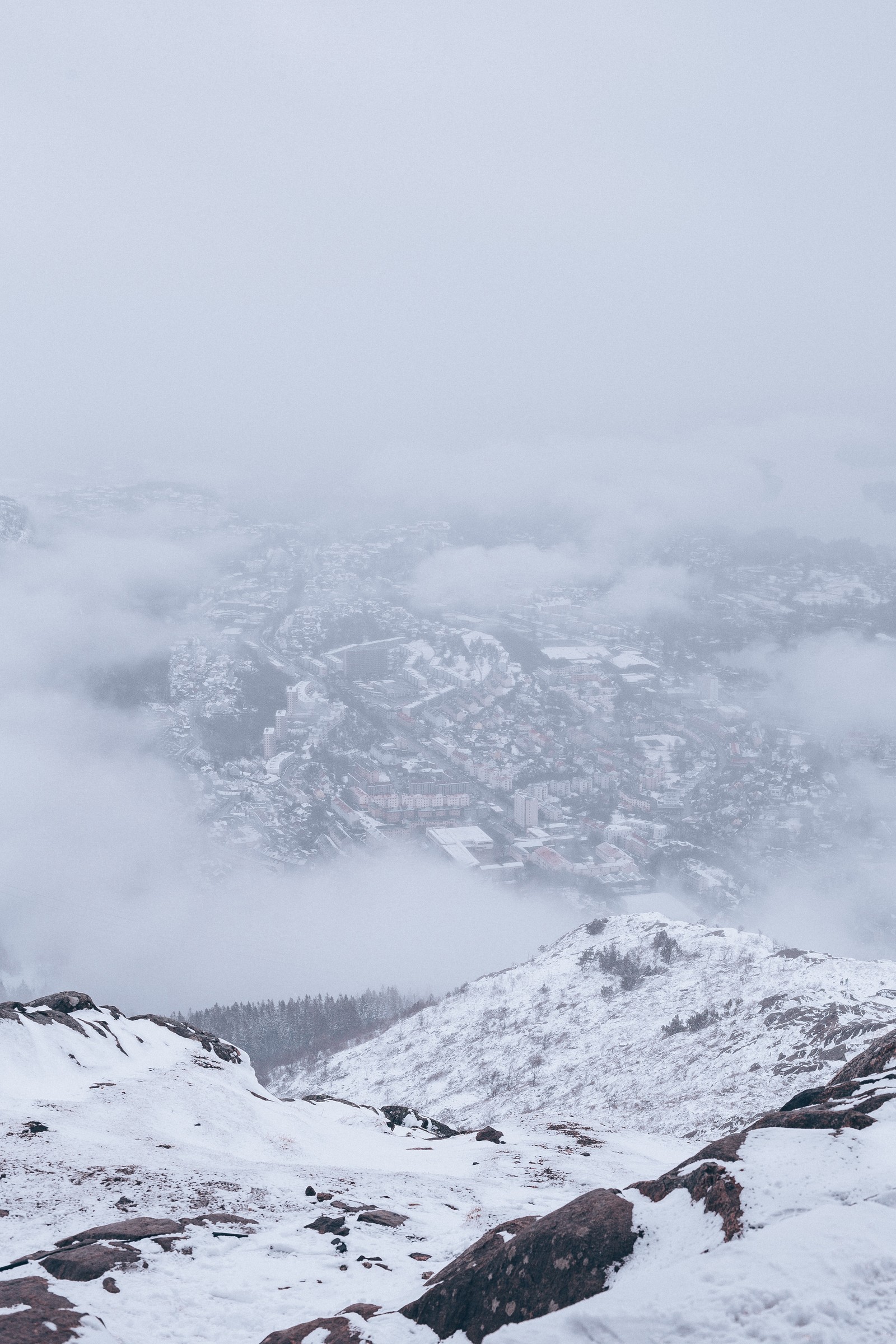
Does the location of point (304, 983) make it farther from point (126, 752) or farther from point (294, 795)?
point (126, 752)

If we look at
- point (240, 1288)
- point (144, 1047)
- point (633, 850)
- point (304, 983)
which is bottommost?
point (304, 983)

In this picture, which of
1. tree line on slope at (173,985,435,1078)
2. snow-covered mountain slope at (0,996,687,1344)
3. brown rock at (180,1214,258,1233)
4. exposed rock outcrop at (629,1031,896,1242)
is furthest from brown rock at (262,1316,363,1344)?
tree line on slope at (173,985,435,1078)

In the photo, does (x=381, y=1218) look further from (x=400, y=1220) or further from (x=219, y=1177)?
(x=219, y=1177)

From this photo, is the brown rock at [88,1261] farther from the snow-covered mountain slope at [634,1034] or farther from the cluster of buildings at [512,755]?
the cluster of buildings at [512,755]

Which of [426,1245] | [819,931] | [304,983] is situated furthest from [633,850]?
[426,1245]

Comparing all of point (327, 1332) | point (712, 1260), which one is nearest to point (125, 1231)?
point (327, 1332)

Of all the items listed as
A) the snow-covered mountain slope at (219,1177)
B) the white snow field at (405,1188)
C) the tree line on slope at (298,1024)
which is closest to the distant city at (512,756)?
the tree line on slope at (298,1024)

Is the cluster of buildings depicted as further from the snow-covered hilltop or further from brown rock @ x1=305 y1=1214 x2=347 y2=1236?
brown rock @ x1=305 y1=1214 x2=347 y2=1236
